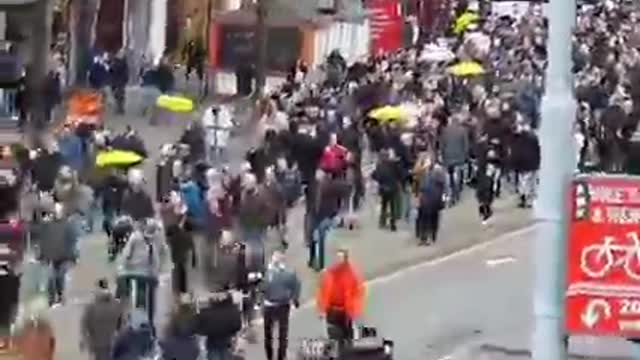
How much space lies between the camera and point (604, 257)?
1145 cm

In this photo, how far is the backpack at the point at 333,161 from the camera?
2850cm

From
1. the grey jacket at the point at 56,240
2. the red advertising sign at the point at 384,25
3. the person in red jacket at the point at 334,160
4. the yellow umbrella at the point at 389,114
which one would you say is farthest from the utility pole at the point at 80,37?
the grey jacket at the point at 56,240

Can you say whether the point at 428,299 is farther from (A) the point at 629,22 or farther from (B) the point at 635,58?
(A) the point at 629,22

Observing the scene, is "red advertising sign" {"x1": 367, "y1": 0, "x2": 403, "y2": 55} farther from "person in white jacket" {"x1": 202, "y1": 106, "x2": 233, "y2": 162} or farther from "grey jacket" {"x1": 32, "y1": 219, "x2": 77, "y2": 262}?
"grey jacket" {"x1": 32, "y1": 219, "x2": 77, "y2": 262}

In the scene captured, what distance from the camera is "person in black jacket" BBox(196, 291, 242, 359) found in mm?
19734

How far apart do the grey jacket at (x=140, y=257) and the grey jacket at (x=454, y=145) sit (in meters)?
9.62

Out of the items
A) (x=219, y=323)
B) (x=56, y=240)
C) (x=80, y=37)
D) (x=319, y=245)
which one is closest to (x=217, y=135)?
(x=319, y=245)

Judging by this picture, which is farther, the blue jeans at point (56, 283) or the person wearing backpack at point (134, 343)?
the blue jeans at point (56, 283)

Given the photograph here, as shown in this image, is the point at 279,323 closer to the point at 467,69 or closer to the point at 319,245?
the point at 319,245

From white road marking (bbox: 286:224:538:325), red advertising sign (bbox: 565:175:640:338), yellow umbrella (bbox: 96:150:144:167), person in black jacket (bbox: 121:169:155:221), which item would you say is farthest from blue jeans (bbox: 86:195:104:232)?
red advertising sign (bbox: 565:175:640:338)

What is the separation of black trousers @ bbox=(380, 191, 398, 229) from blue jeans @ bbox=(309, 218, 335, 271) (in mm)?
2883

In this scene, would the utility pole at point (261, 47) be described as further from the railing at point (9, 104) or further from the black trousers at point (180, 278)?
the black trousers at point (180, 278)

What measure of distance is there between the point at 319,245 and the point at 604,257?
51.7ft

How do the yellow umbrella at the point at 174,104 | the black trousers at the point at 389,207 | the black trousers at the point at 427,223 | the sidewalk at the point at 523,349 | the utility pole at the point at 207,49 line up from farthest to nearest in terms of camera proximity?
the utility pole at the point at 207,49 < the yellow umbrella at the point at 174,104 < the black trousers at the point at 389,207 < the black trousers at the point at 427,223 < the sidewalk at the point at 523,349
